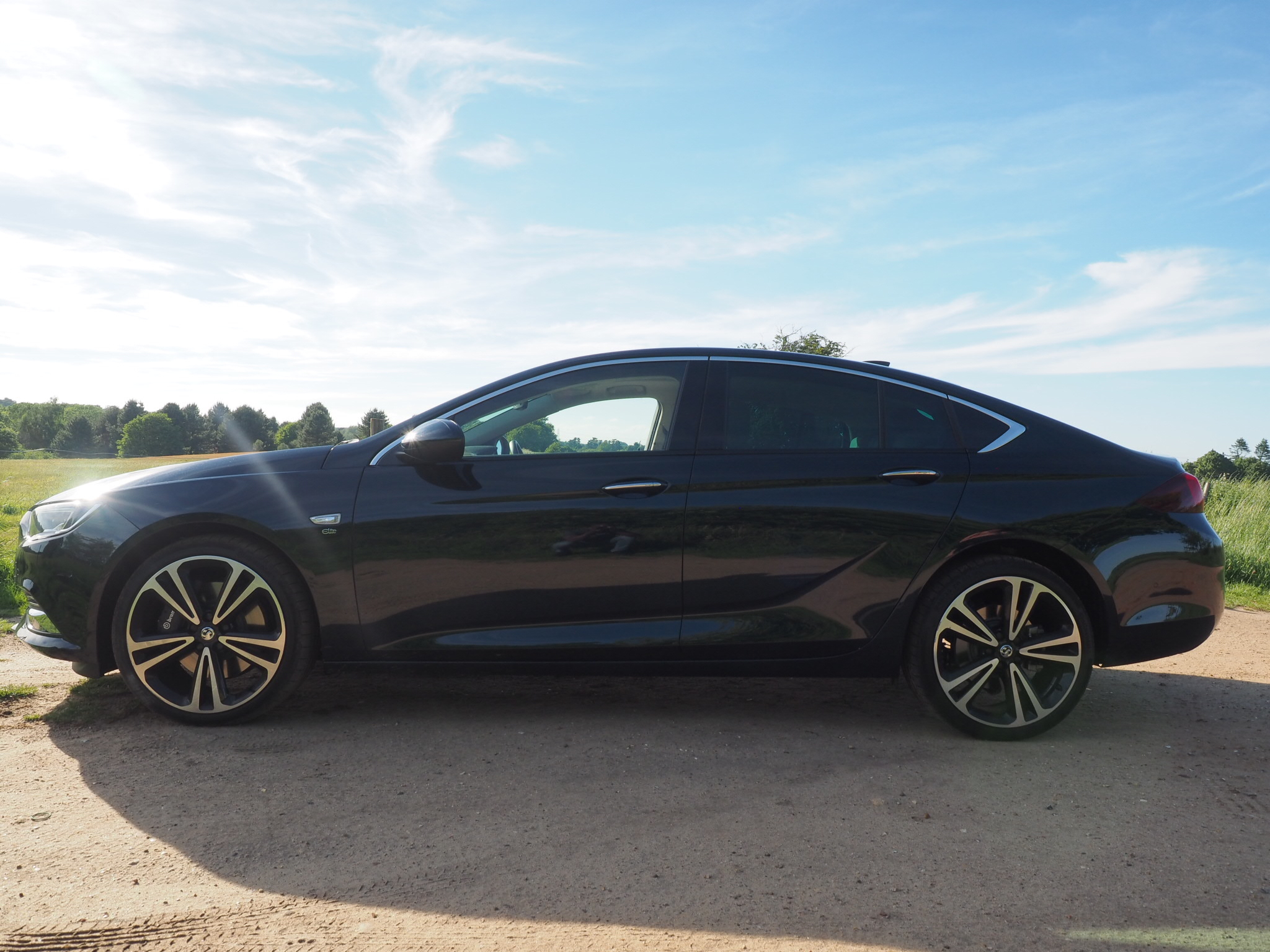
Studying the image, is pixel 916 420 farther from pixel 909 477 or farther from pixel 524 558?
pixel 524 558

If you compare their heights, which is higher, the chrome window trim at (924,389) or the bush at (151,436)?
the bush at (151,436)

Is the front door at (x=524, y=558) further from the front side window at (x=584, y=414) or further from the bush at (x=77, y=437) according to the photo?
the bush at (x=77, y=437)

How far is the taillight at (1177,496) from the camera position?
3.96 meters

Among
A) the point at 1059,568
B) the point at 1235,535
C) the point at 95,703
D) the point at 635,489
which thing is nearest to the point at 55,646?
the point at 95,703

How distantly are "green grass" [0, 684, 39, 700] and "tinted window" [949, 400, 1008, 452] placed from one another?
15.1 feet

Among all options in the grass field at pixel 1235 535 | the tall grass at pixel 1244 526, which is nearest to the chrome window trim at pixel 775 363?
the grass field at pixel 1235 535

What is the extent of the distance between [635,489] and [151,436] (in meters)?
73.1

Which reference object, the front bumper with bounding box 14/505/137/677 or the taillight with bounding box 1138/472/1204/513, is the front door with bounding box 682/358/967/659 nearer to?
the taillight with bounding box 1138/472/1204/513

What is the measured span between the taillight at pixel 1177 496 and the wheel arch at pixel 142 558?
3.62 m

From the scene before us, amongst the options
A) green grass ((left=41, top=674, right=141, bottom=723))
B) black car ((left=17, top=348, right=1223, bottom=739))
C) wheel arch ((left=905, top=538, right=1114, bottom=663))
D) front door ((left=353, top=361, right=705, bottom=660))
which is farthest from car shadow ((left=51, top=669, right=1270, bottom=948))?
wheel arch ((left=905, top=538, right=1114, bottom=663))

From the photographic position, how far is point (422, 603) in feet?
12.7

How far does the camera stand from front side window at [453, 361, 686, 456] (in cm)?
403

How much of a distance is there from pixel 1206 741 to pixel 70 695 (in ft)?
17.4

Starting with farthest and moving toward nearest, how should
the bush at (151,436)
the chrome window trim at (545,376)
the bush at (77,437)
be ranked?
1. the bush at (77,437)
2. the bush at (151,436)
3. the chrome window trim at (545,376)
